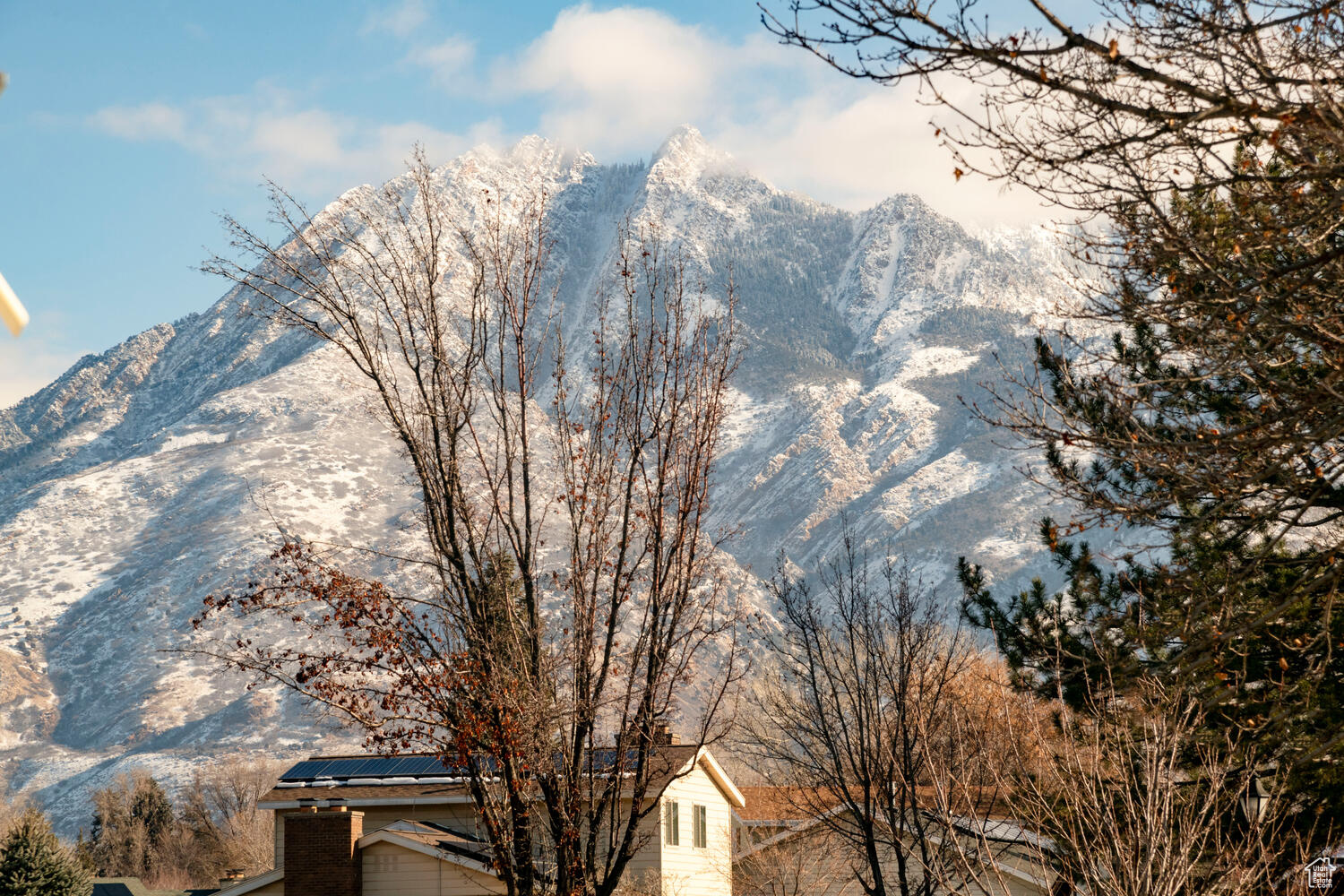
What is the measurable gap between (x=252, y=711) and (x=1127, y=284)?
177 meters

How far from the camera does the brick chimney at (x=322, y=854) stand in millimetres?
22328

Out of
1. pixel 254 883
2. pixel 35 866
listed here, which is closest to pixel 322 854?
pixel 254 883

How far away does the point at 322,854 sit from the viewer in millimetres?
22438

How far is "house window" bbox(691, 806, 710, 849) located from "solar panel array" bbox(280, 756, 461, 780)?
6566 millimetres

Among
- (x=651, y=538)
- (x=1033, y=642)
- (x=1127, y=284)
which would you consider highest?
(x=1127, y=284)

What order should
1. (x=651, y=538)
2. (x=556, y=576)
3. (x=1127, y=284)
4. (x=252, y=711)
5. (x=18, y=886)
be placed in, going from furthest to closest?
(x=252, y=711) < (x=18, y=886) < (x=651, y=538) < (x=556, y=576) < (x=1127, y=284)

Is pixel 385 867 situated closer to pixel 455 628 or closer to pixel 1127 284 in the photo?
pixel 455 628

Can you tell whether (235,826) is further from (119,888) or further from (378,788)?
(378,788)

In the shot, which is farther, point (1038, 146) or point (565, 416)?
point (565, 416)

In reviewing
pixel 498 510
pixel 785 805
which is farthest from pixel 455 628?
pixel 785 805

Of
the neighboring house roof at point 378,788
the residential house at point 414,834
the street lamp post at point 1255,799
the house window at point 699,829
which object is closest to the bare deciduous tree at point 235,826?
the neighboring house roof at point 378,788

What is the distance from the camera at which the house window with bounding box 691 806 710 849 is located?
101 ft

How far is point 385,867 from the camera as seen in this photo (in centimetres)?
2273

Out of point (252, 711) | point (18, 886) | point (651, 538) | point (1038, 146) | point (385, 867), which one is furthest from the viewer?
point (252, 711)
